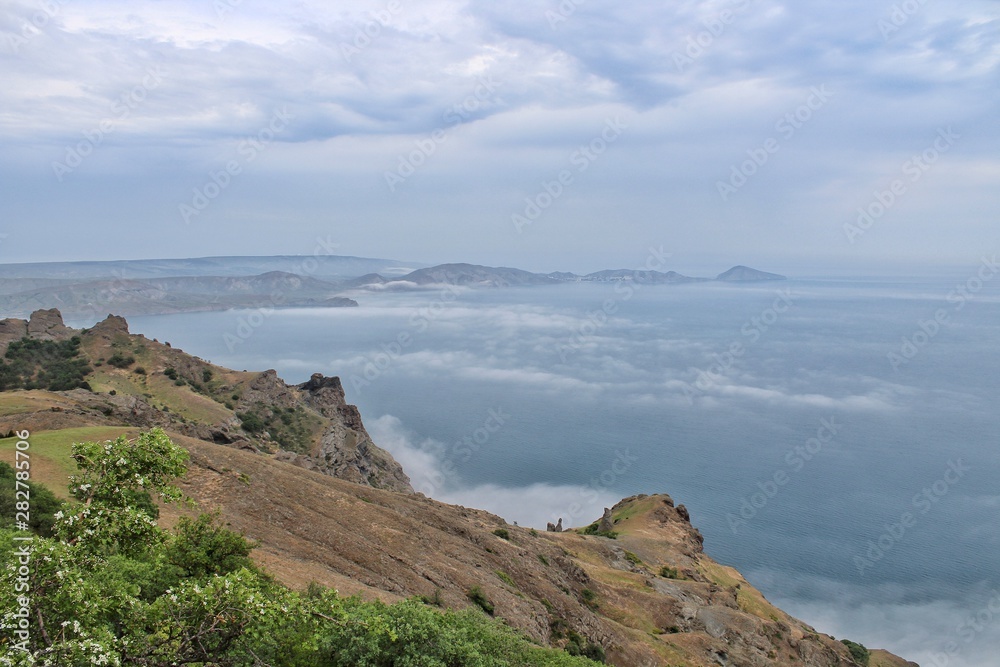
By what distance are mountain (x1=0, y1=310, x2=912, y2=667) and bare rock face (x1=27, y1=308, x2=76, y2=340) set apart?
14957mm

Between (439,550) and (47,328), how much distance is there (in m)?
76.7

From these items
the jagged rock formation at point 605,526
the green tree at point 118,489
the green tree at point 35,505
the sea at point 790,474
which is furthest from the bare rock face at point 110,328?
the green tree at point 118,489

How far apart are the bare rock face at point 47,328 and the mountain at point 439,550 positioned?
1496cm

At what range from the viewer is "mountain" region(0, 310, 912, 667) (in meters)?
26.5

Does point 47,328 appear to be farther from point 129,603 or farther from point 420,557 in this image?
point 129,603

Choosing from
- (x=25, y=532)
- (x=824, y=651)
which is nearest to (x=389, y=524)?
(x=25, y=532)

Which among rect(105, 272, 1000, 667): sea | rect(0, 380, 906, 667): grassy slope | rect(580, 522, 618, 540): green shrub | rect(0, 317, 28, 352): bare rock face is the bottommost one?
rect(0, 380, 906, 667): grassy slope

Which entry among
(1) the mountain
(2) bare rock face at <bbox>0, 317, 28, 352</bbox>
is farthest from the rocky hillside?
(1) the mountain

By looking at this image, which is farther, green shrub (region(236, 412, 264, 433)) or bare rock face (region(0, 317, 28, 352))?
bare rock face (region(0, 317, 28, 352))

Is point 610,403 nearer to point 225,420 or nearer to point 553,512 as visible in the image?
point 553,512

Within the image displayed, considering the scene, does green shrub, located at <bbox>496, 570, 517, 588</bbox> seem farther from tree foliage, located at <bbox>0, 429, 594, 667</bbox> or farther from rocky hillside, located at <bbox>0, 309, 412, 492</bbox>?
rocky hillside, located at <bbox>0, 309, 412, 492</bbox>

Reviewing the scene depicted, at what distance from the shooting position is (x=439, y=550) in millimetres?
31719

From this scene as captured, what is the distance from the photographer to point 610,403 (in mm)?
181500

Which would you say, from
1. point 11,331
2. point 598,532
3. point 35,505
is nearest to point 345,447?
point 598,532
